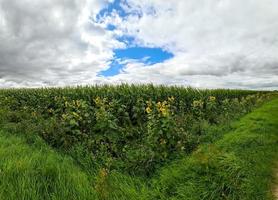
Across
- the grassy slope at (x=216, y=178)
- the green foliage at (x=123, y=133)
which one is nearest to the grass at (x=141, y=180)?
the grassy slope at (x=216, y=178)

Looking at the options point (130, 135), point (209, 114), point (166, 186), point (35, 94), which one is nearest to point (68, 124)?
point (130, 135)

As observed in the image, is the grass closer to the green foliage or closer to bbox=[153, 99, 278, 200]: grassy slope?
bbox=[153, 99, 278, 200]: grassy slope

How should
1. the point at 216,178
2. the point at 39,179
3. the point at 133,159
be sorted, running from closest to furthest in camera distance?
the point at 216,178, the point at 39,179, the point at 133,159

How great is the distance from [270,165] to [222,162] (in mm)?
2259

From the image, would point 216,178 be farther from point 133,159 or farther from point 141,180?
point 133,159

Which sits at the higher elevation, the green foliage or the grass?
the green foliage

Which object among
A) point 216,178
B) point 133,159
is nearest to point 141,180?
point 133,159

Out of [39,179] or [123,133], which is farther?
[123,133]

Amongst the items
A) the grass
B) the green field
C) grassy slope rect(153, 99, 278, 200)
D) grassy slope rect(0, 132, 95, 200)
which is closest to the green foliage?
the green field

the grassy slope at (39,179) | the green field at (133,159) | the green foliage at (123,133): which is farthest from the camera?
the green foliage at (123,133)

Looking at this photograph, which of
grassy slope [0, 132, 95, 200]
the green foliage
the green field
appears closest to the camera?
grassy slope [0, 132, 95, 200]

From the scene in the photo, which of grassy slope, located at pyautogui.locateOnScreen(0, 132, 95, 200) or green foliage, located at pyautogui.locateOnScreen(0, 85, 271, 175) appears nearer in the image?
grassy slope, located at pyautogui.locateOnScreen(0, 132, 95, 200)

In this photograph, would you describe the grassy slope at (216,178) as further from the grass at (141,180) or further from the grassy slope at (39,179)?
the grassy slope at (39,179)

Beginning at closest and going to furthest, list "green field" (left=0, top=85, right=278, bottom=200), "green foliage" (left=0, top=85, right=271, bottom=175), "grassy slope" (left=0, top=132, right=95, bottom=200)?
1. "grassy slope" (left=0, top=132, right=95, bottom=200)
2. "green field" (left=0, top=85, right=278, bottom=200)
3. "green foliage" (left=0, top=85, right=271, bottom=175)
